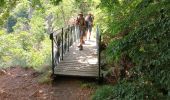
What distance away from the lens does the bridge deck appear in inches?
445

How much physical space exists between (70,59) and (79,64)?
696mm

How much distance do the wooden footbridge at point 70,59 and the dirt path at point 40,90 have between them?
388 mm

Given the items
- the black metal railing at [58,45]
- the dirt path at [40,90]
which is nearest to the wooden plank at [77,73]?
the dirt path at [40,90]

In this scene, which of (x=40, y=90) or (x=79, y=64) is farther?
(x=79, y=64)

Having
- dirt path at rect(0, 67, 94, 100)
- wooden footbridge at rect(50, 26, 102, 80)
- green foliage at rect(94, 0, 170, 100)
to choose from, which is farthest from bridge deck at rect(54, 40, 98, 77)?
green foliage at rect(94, 0, 170, 100)

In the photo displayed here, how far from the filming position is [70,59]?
12.5m

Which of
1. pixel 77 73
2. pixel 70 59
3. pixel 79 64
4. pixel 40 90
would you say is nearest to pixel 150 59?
pixel 40 90

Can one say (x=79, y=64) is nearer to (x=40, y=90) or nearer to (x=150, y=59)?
(x=40, y=90)

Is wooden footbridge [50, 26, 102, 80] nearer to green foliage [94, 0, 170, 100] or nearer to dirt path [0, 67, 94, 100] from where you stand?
dirt path [0, 67, 94, 100]

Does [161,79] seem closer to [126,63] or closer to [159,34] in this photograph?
[159,34]

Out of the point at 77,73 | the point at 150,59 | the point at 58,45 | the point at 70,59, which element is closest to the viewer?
the point at 150,59

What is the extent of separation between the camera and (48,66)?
13.2 meters

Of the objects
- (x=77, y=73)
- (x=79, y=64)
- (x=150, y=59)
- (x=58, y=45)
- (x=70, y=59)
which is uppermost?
(x=150, y=59)

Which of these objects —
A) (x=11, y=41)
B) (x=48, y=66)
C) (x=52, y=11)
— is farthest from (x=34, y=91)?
(x=52, y=11)
